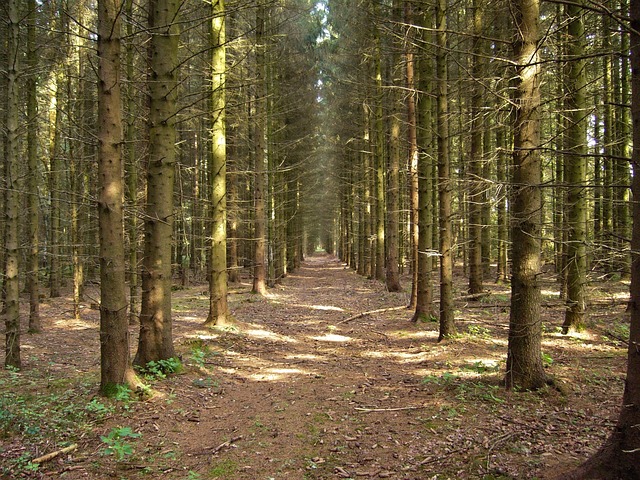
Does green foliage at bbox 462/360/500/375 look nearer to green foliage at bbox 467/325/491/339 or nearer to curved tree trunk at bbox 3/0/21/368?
green foliage at bbox 467/325/491/339

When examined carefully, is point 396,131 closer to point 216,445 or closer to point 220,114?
point 220,114

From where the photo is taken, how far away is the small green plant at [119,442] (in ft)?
14.1

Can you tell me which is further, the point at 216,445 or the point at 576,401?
the point at 576,401

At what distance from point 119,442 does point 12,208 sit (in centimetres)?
556

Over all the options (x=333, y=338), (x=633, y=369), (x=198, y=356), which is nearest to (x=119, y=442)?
(x=198, y=356)

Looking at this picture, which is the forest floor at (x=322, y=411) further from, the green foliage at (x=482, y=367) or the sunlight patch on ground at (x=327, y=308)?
the sunlight patch on ground at (x=327, y=308)

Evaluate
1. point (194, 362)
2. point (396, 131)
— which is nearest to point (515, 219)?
point (194, 362)

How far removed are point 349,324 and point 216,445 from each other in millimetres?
7435

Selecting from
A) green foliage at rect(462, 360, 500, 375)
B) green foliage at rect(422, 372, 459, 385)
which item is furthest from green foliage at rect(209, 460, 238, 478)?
green foliage at rect(462, 360, 500, 375)

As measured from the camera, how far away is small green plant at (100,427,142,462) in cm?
431

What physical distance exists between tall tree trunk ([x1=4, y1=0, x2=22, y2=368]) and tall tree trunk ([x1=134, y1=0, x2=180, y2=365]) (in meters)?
2.92

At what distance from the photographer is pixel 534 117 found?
17.1 feet

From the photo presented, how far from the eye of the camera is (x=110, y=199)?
523cm

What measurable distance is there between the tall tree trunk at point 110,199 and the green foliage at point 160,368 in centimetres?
104
